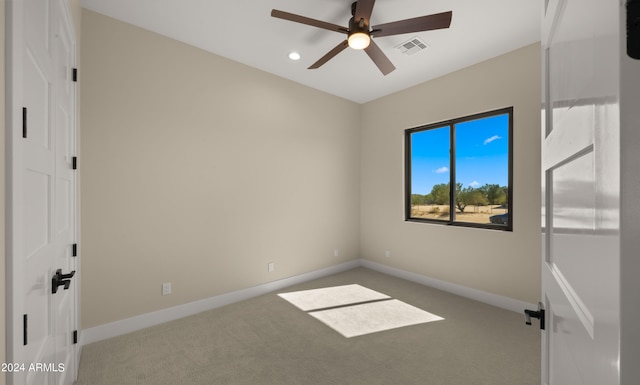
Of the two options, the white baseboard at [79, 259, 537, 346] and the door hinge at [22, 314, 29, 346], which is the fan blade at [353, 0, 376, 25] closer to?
the door hinge at [22, 314, 29, 346]

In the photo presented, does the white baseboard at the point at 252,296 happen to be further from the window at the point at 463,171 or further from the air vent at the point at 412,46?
the air vent at the point at 412,46

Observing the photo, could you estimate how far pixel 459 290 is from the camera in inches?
138

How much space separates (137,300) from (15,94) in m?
2.42

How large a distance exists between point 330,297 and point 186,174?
7.30 ft

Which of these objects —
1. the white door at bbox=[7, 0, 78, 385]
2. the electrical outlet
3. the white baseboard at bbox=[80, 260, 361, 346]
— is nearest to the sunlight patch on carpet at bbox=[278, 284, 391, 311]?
the white baseboard at bbox=[80, 260, 361, 346]

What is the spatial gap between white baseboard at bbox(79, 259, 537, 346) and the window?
825 mm

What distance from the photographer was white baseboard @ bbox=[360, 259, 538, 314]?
3.02 metres

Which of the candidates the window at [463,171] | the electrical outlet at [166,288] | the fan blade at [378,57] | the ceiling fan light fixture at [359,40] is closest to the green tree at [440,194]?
the window at [463,171]

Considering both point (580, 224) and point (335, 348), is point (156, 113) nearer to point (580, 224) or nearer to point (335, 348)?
point (335, 348)

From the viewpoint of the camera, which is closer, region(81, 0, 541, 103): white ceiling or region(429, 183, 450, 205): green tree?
region(81, 0, 541, 103): white ceiling

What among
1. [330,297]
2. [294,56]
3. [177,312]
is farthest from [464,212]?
[177,312]

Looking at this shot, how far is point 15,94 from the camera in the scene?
0.79 meters

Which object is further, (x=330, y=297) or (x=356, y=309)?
(x=330, y=297)

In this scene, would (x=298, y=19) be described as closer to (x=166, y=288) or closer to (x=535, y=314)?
(x=535, y=314)
